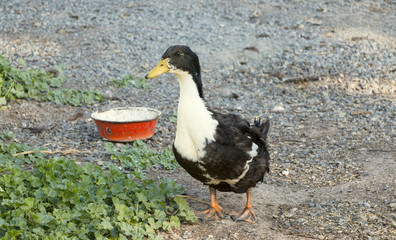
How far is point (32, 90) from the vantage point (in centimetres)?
691

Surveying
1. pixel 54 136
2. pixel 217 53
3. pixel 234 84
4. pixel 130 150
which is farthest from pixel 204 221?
pixel 217 53

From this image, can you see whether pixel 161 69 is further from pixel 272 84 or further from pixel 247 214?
pixel 272 84

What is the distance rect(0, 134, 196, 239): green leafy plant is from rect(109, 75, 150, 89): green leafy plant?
332cm

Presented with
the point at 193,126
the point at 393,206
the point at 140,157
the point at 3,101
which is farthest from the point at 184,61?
the point at 3,101

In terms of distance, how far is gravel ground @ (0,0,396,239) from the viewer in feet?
15.1

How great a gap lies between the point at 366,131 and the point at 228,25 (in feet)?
16.1

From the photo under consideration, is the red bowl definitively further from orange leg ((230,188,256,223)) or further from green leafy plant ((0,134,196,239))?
orange leg ((230,188,256,223))

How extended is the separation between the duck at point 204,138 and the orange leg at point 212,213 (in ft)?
0.72

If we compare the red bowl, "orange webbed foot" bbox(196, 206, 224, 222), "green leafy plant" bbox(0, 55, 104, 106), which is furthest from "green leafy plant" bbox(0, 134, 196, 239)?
"green leafy plant" bbox(0, 55, 104, 106)

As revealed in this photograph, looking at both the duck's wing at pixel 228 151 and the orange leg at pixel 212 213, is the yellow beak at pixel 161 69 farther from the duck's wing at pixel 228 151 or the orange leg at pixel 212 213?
the orange leg at pixel 212 213

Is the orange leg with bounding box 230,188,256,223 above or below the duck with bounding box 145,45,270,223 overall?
below

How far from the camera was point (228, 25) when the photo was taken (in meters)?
10.6

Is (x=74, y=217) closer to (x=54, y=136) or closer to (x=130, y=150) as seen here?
(x=130, y=150)

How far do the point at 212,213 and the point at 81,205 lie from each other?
1.05m
